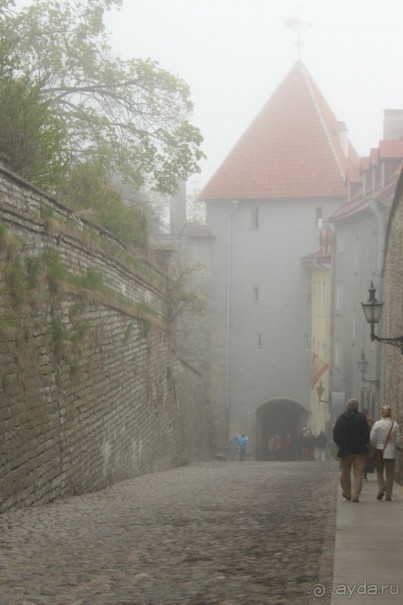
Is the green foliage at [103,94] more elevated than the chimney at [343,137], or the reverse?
the chimney at [343,137]

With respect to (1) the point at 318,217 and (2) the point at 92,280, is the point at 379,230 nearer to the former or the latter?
(2) the point at 92,280

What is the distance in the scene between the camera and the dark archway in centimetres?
5241

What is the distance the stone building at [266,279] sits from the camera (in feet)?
172

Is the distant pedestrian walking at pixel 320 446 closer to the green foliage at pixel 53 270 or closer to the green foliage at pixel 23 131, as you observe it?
the green foliage at pixel 23 131

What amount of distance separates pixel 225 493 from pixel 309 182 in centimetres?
3939

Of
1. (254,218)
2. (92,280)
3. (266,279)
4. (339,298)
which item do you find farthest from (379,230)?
(254,218)

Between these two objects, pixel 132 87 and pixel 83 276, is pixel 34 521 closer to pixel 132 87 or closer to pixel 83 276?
pixel 83 276

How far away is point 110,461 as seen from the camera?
16375mm

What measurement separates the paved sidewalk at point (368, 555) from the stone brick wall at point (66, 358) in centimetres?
326

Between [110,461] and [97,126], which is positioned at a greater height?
[97,126]

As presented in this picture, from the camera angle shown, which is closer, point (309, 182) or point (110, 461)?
point (110, 461)

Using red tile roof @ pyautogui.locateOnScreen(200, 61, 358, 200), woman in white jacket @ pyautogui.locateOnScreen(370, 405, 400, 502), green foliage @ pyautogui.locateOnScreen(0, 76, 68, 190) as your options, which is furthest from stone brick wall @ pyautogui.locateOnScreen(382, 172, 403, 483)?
red tile roof @ pyautogui.locateOnScreen(200, 61, 358, 200)

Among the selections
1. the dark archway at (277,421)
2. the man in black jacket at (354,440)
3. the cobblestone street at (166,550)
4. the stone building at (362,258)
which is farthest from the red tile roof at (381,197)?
the cobblestone street at (166,550)

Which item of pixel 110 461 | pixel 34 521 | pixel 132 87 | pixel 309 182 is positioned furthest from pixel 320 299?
pixel 34 521
